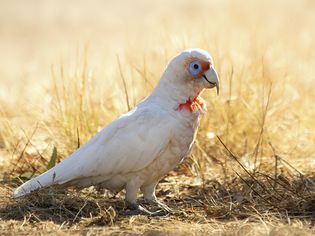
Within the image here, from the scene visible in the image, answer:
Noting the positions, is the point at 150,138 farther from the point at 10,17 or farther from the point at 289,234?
the point at 10,17

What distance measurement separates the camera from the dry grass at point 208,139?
4893mm

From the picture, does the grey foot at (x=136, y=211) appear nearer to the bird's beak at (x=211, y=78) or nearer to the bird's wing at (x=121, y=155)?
the bird's wing at (x=121, y=155)

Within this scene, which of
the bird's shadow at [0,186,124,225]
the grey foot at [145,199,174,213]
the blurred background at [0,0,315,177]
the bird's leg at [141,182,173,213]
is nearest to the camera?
the bird's shadow at [0,186,124,225]

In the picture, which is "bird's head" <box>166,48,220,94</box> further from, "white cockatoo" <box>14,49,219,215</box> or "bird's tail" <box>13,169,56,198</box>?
"bird's tail" <box>13,169,56,198</box>

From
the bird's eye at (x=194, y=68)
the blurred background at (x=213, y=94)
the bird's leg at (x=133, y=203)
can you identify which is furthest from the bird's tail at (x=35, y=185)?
the bird's eye at (x=194, y=68)

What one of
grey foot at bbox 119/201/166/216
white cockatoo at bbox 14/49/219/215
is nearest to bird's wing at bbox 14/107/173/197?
white cockatoo at bbox 14/49/219/215

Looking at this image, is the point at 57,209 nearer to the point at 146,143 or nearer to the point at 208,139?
the point at 146,143

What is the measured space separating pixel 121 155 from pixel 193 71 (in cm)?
82

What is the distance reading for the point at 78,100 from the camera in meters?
6.81

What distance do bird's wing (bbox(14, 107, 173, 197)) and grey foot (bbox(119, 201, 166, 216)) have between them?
289 mm

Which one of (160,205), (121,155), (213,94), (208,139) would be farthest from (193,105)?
(213,94)

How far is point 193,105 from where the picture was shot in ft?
17.8

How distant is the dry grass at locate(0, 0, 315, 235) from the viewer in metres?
4.89

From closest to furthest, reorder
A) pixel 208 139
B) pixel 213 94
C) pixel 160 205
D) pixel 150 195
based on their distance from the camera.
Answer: pixel 160 205 → pixel 150 195 → pixel 208 139 → pixel 213 94
